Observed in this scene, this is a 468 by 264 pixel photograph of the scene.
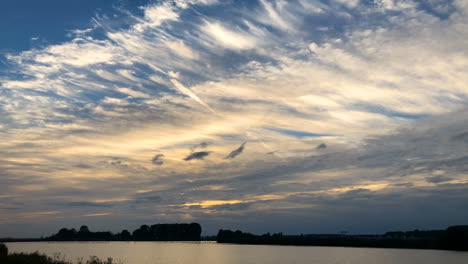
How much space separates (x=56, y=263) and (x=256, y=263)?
58312mm

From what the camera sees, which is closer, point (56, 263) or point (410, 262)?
point (56, 263)

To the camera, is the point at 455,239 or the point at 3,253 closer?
the point at 3,253

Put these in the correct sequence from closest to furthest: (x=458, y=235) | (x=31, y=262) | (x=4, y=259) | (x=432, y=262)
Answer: (x=31, y=262) → (x=4, y=259) → (x=432, y=262) → (x=458, y=235)

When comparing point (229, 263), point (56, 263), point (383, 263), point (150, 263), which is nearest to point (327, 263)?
point (383, 263)

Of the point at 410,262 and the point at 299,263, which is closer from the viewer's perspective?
the point at 299,263

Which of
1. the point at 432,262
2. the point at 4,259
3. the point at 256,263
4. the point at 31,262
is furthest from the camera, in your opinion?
the point at 432,262

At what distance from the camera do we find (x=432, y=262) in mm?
117062

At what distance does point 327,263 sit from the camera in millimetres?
112750

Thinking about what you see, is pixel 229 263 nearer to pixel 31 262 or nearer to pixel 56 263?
pixel 56 263

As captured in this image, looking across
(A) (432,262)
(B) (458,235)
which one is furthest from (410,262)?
(B) (458,235)

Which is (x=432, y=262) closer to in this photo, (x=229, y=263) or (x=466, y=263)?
(x=466, y=263)

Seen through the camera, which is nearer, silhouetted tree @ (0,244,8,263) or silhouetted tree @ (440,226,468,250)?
silhouetted tree @ (0,244,8,263)

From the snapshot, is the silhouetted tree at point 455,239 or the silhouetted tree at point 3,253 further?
the silhouetted tree at point 455,239

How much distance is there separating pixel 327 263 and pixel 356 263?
27.1ft
